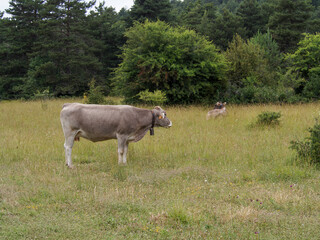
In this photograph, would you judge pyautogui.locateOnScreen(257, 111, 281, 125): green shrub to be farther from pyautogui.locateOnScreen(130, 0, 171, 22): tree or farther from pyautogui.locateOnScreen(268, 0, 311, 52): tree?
pyautogui.locateOnScreen(268, 0, 311, 52): tree

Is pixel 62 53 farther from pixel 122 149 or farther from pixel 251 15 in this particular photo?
pixel 122 149

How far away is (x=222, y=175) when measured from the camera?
26.1 ft

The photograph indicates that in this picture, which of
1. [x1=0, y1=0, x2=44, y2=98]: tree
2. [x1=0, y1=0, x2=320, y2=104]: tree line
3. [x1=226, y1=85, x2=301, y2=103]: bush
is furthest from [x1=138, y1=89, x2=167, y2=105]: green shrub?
[x1=0, y1=0, x2=44, y2=98]: tree

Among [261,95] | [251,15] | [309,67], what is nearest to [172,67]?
[261,95]

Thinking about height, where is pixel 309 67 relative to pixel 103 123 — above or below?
above

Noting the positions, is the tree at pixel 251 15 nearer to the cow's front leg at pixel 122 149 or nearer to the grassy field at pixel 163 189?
the grassy field at pixel 163 189

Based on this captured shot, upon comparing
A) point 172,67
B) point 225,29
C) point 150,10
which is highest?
point 150,10

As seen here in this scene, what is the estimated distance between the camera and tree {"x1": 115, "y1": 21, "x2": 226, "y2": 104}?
21.4 meters

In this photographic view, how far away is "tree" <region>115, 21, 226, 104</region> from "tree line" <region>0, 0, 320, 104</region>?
0.06 meters

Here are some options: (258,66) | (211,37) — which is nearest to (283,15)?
(211,37)

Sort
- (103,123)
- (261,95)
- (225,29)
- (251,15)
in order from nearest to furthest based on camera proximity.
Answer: (103,123), (261,95), (225,29), (251,15)

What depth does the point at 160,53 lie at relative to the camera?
21953 millimetres

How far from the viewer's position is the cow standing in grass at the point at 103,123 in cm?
900

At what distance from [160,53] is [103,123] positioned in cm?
1367
